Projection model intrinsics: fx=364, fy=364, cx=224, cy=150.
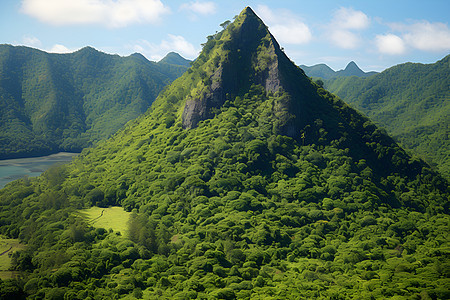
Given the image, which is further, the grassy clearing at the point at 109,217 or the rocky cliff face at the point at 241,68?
the rocky cliff face at the point at 241,68

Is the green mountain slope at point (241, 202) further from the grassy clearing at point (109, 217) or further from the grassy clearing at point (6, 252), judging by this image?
the grassy clearing at point (109, 217)

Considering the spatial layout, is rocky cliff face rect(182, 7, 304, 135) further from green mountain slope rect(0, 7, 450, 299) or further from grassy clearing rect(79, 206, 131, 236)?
grassy clearing rect(79, 206, 131, 236)

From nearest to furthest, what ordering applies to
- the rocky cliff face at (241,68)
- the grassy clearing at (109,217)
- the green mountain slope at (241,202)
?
the green mountain slope at (241,202), the grassy clearing at (109,217), the rocky cliff face at (241,68)

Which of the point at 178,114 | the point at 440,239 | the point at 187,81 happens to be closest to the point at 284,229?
the point at 440,239

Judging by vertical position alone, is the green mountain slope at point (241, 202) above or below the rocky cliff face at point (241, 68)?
below

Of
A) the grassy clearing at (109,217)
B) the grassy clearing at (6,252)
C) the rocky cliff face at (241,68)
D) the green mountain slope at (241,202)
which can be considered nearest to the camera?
the green mountain slope at (241,202)

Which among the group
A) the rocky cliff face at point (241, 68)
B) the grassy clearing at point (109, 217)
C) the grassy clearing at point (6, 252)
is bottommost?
the grassy clearing at point (6, 252)

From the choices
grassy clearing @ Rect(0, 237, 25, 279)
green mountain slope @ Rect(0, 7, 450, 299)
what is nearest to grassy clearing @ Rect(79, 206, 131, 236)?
green mountain slope @ Rect(0, 7, 450, 299)

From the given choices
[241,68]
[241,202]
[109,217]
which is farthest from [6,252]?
[241,68]

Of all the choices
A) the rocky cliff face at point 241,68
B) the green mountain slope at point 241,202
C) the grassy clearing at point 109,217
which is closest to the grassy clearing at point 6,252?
the green mountain slope at point 241,202
